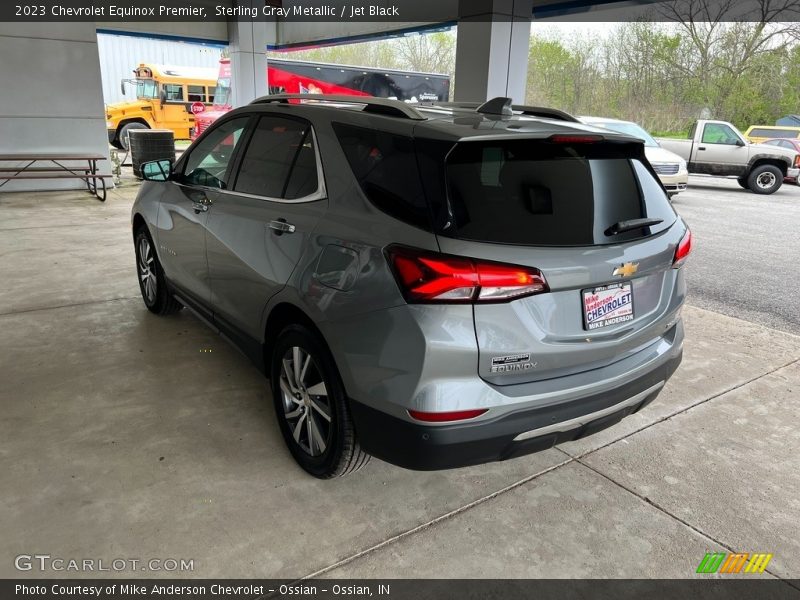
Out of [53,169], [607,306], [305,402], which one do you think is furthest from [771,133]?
[305,402]

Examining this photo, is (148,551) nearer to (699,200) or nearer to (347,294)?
(347,294)

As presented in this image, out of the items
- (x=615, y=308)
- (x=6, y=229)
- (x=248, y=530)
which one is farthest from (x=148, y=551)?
(x=6, y=229)

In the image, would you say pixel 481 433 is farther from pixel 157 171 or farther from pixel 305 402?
pixel 157 171

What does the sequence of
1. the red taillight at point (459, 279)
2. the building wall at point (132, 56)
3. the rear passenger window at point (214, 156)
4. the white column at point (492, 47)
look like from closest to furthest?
the red taillight at point (459, 279), the rear passenger window at point (214, 156), the white column at point (492, 47), the building wall at point (132, 56)

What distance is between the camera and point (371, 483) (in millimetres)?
2764

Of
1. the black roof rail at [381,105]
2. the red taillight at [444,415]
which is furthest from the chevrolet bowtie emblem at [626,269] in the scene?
the black roof rail at [381,105]

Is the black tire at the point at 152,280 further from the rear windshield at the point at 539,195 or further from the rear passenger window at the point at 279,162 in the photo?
the rear windshield at the point at 539,195

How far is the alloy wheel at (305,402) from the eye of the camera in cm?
257

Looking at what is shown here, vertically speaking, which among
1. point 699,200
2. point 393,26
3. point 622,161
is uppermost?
point 393,26

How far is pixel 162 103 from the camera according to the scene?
2253cm

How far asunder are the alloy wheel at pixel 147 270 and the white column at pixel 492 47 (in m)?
4.56

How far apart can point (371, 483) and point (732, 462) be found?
181 cm

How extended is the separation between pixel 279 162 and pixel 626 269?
1.70 meters

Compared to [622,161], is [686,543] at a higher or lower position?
lower
